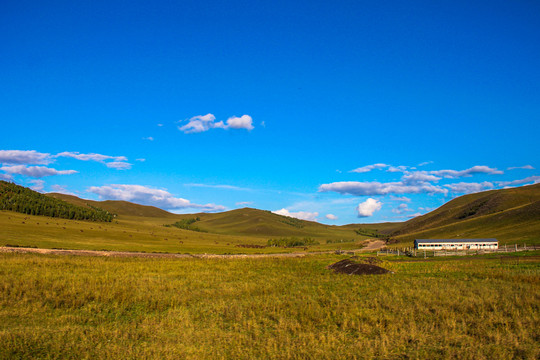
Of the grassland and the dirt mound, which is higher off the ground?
the dirt mound

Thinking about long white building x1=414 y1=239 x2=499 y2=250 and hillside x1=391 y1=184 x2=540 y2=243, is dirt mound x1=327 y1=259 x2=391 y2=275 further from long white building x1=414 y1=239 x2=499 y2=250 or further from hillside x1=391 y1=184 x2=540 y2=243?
long white building x1=414 y1=239 x2=499 y2=250

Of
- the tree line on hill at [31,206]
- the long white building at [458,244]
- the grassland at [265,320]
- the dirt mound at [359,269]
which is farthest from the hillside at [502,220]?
the tree line on hill at [31,206]

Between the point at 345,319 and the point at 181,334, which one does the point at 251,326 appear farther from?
the point at 345,319

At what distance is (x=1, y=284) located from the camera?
18.5 metres

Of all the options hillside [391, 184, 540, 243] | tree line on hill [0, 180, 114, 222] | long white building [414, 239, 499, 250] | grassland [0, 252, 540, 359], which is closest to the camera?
grassland [0, 252, 540, 359]

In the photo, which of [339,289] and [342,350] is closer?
[342,350]

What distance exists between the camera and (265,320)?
13766mm

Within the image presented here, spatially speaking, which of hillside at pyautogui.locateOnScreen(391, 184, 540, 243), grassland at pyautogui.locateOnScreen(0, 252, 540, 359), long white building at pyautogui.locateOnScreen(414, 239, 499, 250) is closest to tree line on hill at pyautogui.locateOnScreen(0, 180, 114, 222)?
grassland at pyautogui.locateOnScreen(0, 252, 540, 359)

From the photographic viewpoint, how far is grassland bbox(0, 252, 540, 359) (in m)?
10.2

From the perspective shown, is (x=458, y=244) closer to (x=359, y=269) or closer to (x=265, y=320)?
(x=359, y=269)

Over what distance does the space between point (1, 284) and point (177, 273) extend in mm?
12960

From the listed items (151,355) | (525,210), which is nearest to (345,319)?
(151,355)

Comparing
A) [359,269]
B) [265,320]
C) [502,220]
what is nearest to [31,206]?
[359,269]

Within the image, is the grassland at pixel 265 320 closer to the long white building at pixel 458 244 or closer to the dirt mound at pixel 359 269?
the dirt mound at pixel 359 269
